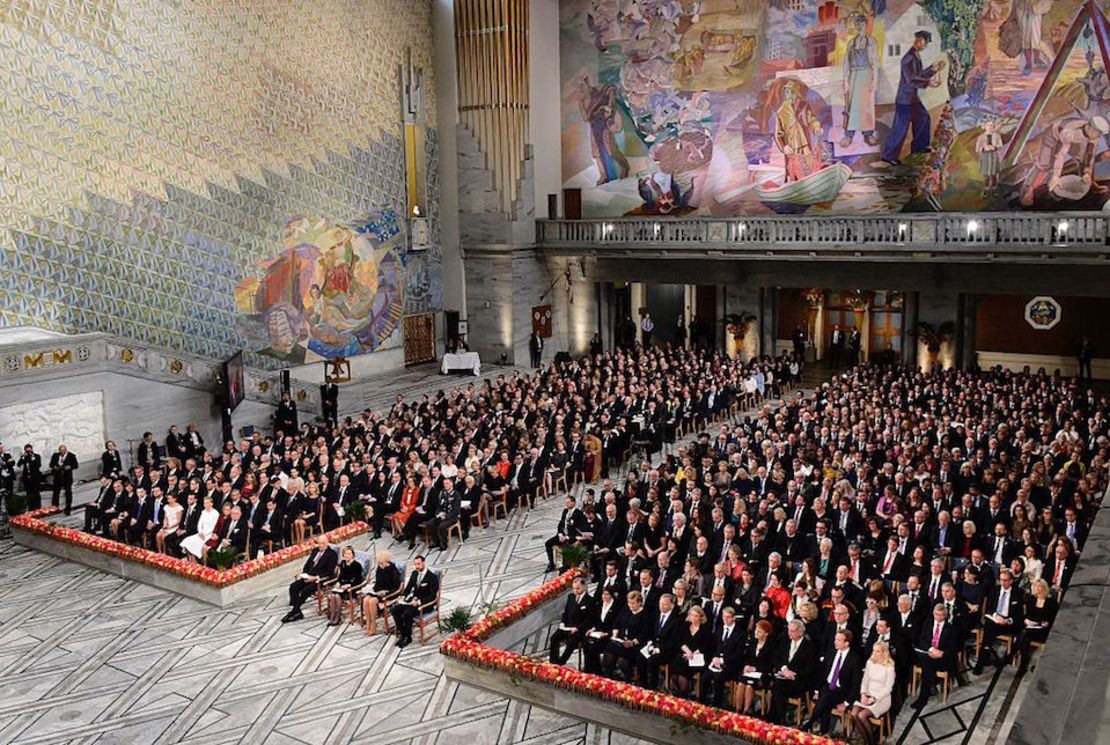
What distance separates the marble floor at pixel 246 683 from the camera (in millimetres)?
9523

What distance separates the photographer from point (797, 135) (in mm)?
27344

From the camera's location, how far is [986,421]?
59.0 ft

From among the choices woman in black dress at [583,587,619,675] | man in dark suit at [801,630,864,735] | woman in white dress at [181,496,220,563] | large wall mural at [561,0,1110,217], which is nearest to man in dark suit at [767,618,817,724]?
man in dark suit at [801,630,864,735]

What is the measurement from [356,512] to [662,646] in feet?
22.8

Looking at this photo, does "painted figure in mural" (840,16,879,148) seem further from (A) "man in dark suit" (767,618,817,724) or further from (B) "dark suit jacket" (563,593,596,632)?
(A) "man in dark suit" (767,618,817,724)

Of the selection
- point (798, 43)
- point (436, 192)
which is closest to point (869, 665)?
point (798, 43)

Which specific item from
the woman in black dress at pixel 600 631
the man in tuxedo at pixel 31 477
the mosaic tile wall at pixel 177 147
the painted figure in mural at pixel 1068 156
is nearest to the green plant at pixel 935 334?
the painted figure in mural at pixel 1068 156

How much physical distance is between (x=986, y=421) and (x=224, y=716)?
14034 mm

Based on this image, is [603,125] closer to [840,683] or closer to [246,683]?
[246,683]

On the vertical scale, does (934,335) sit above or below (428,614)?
above

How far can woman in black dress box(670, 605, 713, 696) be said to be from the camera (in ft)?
32.0

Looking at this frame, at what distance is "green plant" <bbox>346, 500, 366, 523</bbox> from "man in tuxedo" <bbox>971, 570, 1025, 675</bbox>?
29.8ft

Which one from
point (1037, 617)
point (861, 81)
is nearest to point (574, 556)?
Result: point (1037, 617)

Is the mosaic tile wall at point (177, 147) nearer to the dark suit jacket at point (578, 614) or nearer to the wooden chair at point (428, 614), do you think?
the wooden chair at point (428, 614)
